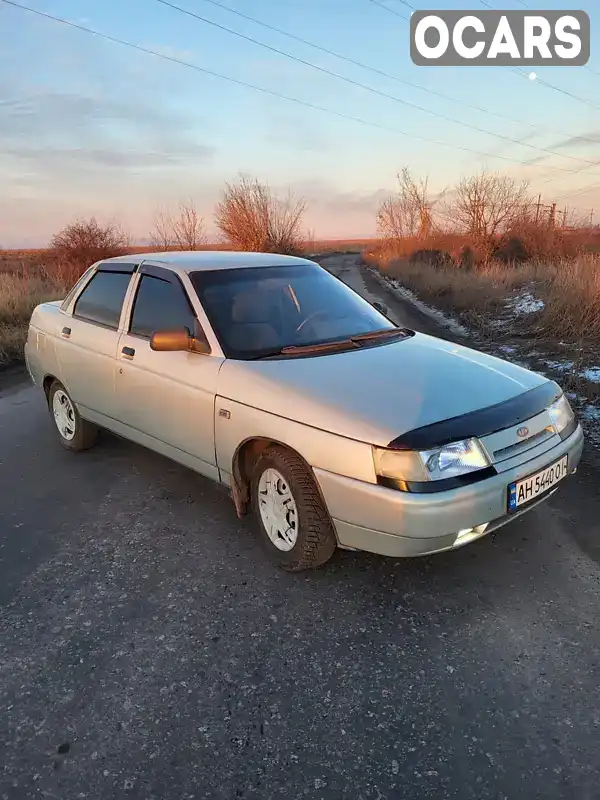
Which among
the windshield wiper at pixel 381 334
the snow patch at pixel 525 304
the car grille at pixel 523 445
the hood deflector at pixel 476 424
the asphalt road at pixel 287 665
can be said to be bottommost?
the asphalt road at pixel 287 665

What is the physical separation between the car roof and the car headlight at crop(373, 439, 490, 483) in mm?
2116

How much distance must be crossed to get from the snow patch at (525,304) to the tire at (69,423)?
875 cm

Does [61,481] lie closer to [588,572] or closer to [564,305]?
[588,572]

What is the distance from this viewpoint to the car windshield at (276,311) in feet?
12.3

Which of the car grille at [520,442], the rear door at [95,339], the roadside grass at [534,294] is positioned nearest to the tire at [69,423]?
the rear door at [95,339]

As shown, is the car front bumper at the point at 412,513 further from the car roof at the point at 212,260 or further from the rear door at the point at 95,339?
the rear door at the point at 95,339

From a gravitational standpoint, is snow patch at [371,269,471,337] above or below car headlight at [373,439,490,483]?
below

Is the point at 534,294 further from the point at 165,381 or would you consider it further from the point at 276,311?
the point at 165,381

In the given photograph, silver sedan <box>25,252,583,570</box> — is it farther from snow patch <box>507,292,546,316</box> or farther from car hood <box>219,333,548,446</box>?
snow patch <box>507,292,546,316</box>

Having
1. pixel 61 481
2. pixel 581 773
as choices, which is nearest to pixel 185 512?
pixel 61 481

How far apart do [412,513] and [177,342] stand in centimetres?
176

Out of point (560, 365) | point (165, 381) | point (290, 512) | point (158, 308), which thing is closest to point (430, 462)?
point (290, 512)

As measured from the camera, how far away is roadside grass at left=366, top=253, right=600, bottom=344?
925cm

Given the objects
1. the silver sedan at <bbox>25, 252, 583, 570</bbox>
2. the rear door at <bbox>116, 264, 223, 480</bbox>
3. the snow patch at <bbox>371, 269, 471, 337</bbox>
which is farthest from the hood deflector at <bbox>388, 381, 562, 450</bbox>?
the snow patch at <bbox>371, 269, 471, 337</bbox>
